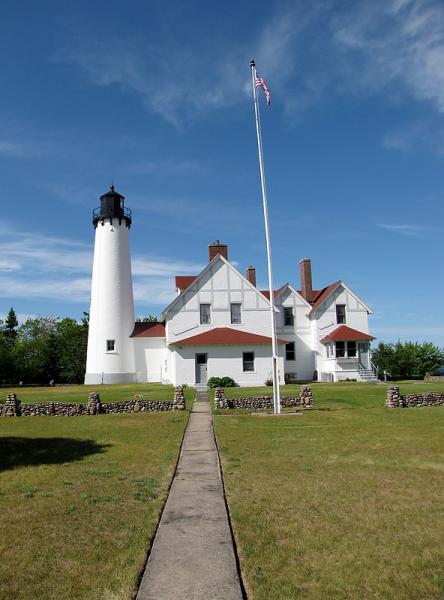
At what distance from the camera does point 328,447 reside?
12570mm

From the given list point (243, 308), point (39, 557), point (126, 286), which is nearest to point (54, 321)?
point (126, 286)

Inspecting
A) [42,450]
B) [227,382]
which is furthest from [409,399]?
[42,450]

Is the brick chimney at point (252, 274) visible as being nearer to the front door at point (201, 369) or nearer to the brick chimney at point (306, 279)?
the brick chimney at point (306, 279)

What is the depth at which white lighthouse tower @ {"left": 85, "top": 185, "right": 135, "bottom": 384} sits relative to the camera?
42.0 meters

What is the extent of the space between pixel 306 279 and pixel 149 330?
1489cm

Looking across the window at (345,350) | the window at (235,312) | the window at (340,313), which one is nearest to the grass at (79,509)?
the window at (235,312)

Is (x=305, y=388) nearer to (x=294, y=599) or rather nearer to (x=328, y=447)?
(x=328, y=447)

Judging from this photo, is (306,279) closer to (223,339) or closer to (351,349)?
(351,349)

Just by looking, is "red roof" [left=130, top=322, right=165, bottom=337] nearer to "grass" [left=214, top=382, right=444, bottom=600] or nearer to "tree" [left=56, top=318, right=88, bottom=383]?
"tree" [left=56, top=318, right=88, bottom=383]

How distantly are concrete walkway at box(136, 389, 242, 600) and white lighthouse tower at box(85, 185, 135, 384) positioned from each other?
109 ft

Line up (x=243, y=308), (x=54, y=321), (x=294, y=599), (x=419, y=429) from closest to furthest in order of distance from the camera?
(x=294, y=599) < (x=419, y=429) < (x=243, y=308) < (x=54, y=321)

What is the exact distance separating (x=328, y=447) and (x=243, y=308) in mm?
26045

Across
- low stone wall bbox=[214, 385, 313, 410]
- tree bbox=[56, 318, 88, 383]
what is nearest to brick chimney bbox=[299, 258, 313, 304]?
low stone wall bbox=[214, 385, 313, 410]

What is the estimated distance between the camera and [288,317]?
139ft
